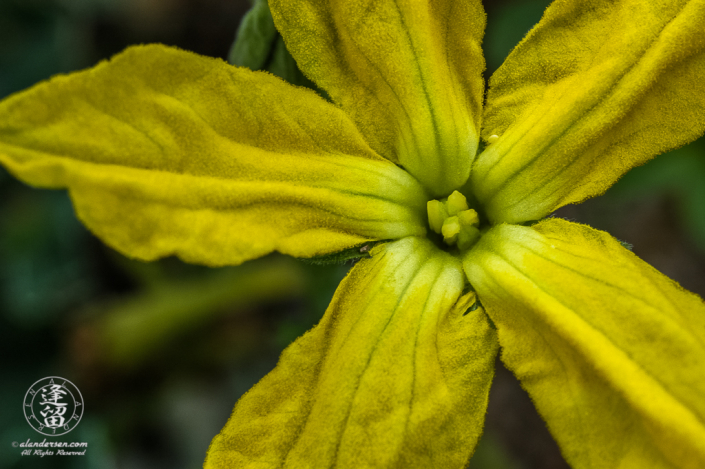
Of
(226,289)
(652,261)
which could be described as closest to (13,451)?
(226,289)

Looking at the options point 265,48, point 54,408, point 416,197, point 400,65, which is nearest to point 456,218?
point 416,197

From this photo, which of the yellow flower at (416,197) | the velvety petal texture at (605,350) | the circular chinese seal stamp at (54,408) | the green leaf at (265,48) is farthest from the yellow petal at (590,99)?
the circular chinese seal stamp at (54,408)

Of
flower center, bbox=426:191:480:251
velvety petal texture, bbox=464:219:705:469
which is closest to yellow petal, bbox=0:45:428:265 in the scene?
flower center, bbox=426:191:480:251

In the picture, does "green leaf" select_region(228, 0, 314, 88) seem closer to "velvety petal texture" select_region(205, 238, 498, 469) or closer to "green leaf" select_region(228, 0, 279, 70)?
"green leaf" select_region(228, 0, 279, 70)

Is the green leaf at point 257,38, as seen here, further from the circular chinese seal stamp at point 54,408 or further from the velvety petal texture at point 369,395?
the circular chinese seal stamp at point 54,408

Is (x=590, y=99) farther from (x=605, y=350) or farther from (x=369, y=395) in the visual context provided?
(x=369, y=395)

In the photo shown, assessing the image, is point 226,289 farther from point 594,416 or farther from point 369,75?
point 594,416
